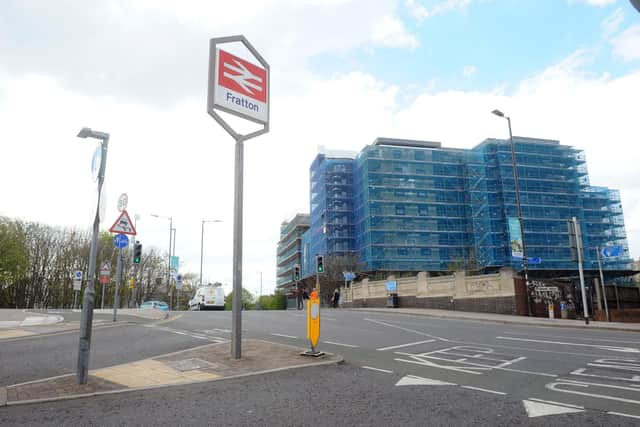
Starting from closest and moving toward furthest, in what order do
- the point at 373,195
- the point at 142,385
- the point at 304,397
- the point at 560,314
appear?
the point at 304,397, the point at 142,385, the point at 560,314, the point at 373,195

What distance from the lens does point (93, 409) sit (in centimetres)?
532

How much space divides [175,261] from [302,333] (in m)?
41.1

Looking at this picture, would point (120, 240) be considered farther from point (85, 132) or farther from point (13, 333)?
point (85, 132)

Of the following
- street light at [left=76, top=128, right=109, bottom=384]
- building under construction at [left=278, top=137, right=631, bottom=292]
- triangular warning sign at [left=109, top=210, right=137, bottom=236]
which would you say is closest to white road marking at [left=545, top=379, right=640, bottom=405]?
street light at [left=76, top=128, right=109, bottom=384]

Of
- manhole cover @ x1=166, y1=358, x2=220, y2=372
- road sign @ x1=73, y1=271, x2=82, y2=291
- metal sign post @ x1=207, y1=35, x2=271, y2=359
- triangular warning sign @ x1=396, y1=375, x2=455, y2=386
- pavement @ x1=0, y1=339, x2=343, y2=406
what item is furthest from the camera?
road sign @ x1=73, y1=271, x2=82, y2=291

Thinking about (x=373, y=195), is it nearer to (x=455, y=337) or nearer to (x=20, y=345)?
(x=455, y=337)

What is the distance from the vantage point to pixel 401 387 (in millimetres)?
6359

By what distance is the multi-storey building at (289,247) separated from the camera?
10744 centimetres

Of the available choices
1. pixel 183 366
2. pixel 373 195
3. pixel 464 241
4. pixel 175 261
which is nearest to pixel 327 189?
pixel 373 195

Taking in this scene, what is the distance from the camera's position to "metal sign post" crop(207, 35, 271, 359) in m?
9.43

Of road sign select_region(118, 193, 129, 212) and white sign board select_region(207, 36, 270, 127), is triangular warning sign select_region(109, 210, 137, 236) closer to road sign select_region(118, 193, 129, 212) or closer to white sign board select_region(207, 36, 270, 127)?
white sign board select_region(207, 36, 270, 127)

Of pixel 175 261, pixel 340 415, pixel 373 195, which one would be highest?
pixel 373 195

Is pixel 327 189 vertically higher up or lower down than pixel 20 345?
higher up

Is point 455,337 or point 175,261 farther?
point 175,261
